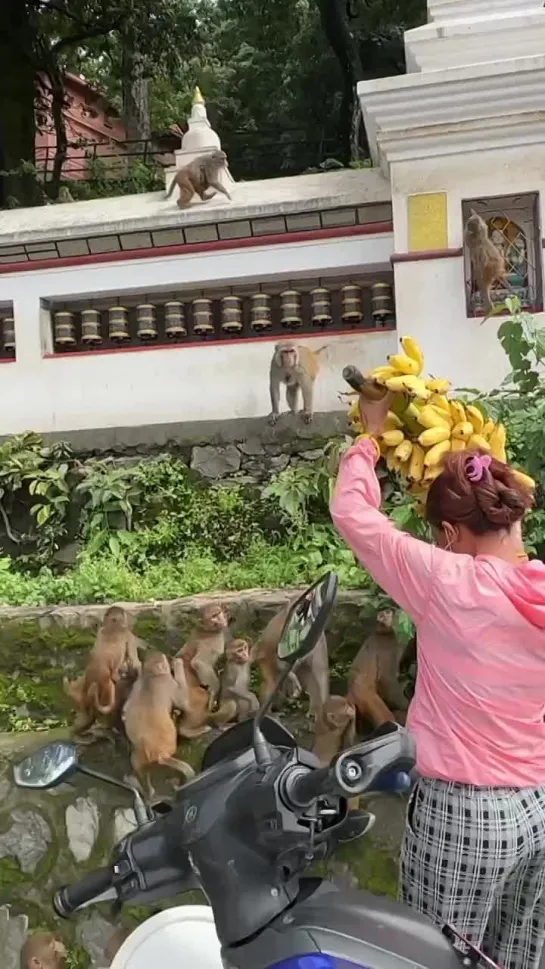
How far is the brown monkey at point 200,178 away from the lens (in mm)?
5387

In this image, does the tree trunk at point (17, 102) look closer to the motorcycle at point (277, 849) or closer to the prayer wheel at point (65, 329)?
the prayer wheel at point (65, 329)

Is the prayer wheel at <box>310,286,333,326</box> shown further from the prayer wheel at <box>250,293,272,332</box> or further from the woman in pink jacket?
the woman in pink jacket

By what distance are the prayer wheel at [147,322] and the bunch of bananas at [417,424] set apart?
3581 mm

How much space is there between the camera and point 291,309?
5.32 meters

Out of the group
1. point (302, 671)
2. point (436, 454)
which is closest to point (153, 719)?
point (302, 671)

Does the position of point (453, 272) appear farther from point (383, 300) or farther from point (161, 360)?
point (161, 360)

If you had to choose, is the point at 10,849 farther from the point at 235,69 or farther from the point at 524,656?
the point at 235,69

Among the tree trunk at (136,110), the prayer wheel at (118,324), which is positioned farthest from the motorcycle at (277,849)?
the tree trunk at (136,110)

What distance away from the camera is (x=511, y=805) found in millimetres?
1640

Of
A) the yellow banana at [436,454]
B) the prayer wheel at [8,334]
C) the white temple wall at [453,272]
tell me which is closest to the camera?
the yellow banana at [436,454]

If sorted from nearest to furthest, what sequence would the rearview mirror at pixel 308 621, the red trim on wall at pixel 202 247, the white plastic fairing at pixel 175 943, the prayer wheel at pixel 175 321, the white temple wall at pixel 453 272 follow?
the rearview mirror at pixel 308 621
the white plastic fairing at pixel 175 943
the white temple wall at pixel 453 272
the red trim on wall at pixel 202 247
the prayer wheel at pixel 175 321

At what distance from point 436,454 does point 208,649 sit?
65.3 inches

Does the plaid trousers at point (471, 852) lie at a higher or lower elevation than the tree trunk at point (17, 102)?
lower

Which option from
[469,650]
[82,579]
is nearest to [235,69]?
[82,579]
